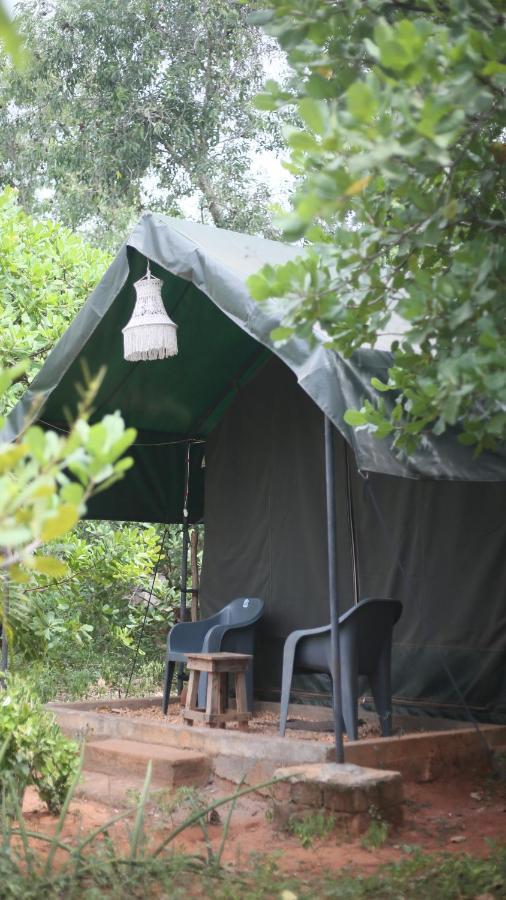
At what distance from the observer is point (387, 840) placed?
12.7 feet

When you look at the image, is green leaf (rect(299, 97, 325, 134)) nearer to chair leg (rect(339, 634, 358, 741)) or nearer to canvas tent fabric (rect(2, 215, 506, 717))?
canvas tent fabric (rect(2, 215, 506, 717))

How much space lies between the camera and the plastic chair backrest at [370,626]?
4.79 metres

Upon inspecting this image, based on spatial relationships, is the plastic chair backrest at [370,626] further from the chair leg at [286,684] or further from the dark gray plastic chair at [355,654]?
the chair leg at [286,684]

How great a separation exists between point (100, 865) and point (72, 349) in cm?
327

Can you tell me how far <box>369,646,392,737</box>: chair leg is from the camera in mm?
4859

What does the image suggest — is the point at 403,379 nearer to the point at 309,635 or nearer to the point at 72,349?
the point at 309,635

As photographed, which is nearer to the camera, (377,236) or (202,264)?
(377,236)

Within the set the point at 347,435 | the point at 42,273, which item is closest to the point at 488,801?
the point at 347,435

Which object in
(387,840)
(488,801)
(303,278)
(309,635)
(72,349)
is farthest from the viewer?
(72,349)

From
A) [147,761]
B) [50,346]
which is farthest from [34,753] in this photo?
[50,346]

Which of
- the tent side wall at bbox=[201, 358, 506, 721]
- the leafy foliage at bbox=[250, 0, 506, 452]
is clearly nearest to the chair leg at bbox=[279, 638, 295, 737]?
the tent side wall at bbox=[201, 358, 506, 721]

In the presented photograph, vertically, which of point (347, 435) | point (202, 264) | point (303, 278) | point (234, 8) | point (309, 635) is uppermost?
point (234, 8)

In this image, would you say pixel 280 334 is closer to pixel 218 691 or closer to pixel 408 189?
pixel 408 189

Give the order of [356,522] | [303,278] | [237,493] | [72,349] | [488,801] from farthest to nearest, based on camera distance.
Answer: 1. [237,493]
2. [356,522]
3. [72,349]
4. [488,801]
5. [303,278]
